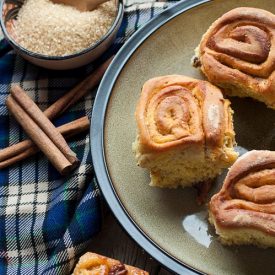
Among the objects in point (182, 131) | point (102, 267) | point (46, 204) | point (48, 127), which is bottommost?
point (46, 204)

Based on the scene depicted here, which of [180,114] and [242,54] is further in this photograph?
[242,54]

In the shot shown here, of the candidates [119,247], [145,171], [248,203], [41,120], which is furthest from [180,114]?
[41,120]

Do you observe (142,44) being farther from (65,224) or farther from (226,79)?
(65,224)

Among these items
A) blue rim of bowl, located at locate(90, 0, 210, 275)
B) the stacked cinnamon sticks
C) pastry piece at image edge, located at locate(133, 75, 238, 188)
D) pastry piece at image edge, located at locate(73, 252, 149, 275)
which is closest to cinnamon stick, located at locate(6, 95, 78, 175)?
the stacked cinnamon sticks

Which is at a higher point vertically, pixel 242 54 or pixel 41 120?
pixel 242 54

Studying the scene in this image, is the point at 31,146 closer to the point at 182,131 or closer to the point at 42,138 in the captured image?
the point at 42,138

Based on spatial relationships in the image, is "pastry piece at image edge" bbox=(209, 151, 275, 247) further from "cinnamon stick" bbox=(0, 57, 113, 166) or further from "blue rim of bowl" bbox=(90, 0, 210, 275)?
"cinnamon stick" bbox=(0, 57, 113, 166)

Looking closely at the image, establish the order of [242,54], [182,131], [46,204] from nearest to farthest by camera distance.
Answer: [182,131], [242,54], [46,204]
